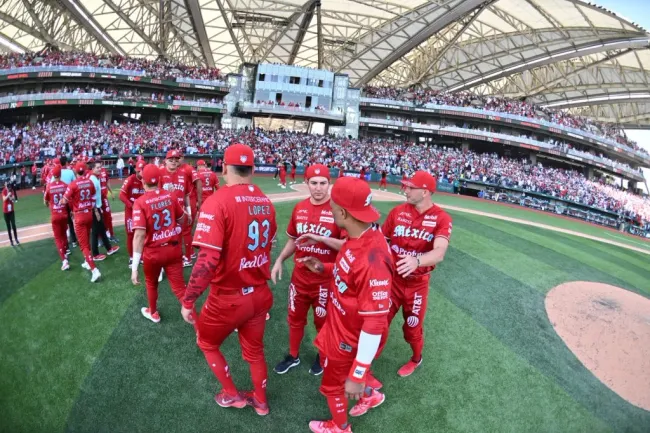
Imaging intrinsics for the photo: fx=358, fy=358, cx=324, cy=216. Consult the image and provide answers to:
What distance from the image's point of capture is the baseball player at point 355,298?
2740 mm

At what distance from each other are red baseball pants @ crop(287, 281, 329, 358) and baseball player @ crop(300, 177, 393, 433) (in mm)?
1000

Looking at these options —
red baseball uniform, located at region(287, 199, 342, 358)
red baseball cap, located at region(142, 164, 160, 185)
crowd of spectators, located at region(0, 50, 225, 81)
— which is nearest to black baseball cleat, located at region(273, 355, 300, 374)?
red baseball uniform, located at region(287, 199, 342, 358)

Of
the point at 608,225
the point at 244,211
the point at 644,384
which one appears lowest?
the point at 608,225

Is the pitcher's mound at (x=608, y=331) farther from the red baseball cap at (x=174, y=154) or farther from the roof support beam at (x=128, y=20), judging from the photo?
the roof support beam at (x=128, y=20)

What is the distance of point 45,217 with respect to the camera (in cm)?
1225

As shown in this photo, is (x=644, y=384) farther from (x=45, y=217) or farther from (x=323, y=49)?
(x=323, y=49)

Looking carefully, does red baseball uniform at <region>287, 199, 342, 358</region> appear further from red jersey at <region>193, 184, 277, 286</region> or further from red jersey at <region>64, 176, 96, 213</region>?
red jersey at <region>64, 176, 96, 213</region>

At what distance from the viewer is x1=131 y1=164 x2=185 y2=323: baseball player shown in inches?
189

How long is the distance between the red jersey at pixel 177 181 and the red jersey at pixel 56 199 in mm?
2190

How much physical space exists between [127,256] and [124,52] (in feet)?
189

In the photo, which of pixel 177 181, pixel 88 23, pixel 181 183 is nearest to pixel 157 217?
pixel 177 181

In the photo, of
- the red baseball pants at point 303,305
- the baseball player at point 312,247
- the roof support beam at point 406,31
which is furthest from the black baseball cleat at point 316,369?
the roof support beam at point 406,31

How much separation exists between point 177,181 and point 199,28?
4011 cm

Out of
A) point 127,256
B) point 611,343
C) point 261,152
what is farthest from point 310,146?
point 611,343
